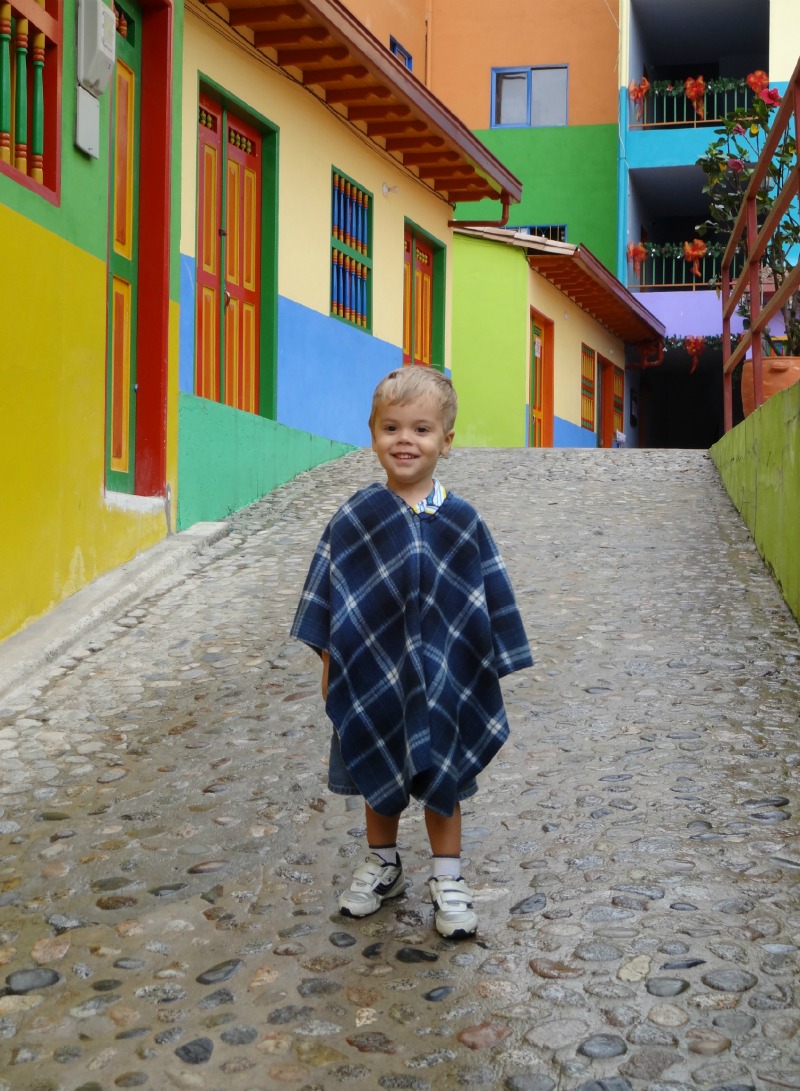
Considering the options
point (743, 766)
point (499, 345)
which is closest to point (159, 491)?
point (743, 766)

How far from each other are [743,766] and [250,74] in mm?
7749

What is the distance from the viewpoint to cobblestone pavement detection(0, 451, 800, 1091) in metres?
2.61

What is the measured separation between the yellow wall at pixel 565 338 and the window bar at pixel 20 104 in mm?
12791

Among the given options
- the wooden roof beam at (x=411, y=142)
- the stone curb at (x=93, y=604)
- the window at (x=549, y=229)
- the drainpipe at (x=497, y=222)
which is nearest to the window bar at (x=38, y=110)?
the stone curb at (x=93, y=604)

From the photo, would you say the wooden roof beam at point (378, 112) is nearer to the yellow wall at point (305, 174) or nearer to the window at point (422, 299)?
the yellow wall at point (305, 174)

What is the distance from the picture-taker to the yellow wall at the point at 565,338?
19.1 meters

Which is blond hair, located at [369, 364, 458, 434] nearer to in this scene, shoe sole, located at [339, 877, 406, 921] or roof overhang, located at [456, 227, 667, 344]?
shoe sole, located at [339, 877, 406, 921]

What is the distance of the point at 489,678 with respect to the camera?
3.29 metres

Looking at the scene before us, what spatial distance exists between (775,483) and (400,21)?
16796 mm

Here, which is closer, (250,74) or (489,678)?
(489,678)

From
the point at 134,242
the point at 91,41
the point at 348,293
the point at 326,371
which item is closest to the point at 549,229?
the point at 348,293

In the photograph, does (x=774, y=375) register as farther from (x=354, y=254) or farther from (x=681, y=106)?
(x=681, y=106)

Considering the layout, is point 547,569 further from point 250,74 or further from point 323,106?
point 323,106

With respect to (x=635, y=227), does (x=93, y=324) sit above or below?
below
